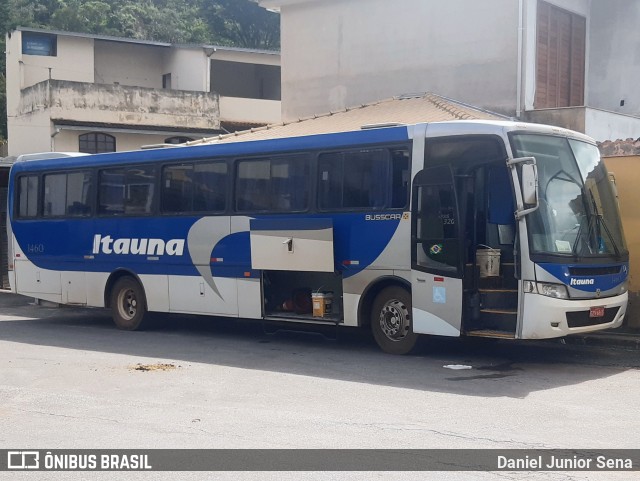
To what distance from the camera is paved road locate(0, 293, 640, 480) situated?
8414mm

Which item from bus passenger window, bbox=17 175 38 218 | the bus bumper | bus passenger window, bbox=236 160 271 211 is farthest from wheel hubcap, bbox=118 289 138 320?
the bus bumper

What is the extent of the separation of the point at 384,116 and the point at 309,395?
1200 centimetres

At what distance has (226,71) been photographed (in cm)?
4775

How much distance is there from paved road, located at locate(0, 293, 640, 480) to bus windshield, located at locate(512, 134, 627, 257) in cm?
163

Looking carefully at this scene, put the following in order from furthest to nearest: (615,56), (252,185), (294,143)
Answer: (615,56)
(252,185)
(294,143)

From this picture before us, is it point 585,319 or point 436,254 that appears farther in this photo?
point 436,254

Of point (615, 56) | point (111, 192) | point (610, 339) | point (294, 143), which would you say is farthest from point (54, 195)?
point (615, 56)

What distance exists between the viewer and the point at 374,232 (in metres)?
13.7

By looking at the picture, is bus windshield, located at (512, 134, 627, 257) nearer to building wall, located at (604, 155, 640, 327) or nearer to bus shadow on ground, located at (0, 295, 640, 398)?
bus shadow on ground, located at (0, 295, 640, 398)

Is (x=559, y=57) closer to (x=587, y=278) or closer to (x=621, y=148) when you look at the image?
(x=621, y=148)

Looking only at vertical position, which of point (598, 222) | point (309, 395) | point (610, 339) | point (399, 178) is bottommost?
point (309, 395)

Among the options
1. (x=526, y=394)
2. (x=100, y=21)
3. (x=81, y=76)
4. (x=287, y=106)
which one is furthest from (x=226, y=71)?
(x=526, y=394)

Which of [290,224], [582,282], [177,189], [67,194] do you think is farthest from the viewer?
[67,194]

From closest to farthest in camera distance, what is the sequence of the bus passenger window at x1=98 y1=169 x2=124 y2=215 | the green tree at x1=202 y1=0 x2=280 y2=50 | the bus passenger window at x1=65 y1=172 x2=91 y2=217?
the bus passenger window at x1=98 y1=169 x2=124 y2=215 < the bus passenger window at x1=65 y1=172 x2=91 y2=217 < the green tree at x1=202 y1=0 x2=280 y2=50
